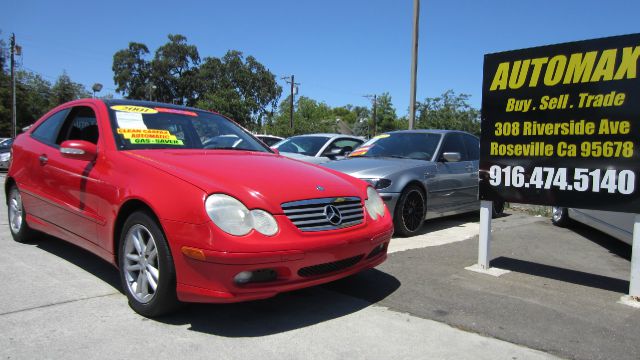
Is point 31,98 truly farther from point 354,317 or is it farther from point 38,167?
point 354,317

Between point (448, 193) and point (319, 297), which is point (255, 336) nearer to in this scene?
point (319, 297)

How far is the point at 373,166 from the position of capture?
246 inches

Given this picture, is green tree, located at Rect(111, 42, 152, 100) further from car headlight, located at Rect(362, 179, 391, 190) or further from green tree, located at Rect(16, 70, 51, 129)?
car headlight, located at Rect(362, 179, 391, 190)

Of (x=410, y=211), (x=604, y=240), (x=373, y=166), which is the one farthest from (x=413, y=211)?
(x=604, y=240)

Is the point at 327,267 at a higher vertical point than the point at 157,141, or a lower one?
lower

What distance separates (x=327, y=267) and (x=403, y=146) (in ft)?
14.2

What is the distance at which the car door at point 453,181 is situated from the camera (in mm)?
6652

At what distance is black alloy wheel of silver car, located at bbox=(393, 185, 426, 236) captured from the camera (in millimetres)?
5926

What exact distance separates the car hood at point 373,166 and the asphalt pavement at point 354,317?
1.44 m

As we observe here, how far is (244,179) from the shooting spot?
3082 millimetres

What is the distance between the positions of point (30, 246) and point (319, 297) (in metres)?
3.46

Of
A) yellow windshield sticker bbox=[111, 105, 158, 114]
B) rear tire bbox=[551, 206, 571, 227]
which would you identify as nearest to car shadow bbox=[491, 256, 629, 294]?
rear tire bbox=[551, 206, 571, 227]

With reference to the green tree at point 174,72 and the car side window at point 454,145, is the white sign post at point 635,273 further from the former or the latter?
the green tree at point 174,72

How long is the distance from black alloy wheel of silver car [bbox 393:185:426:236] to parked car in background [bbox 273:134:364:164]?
266 centimetres
